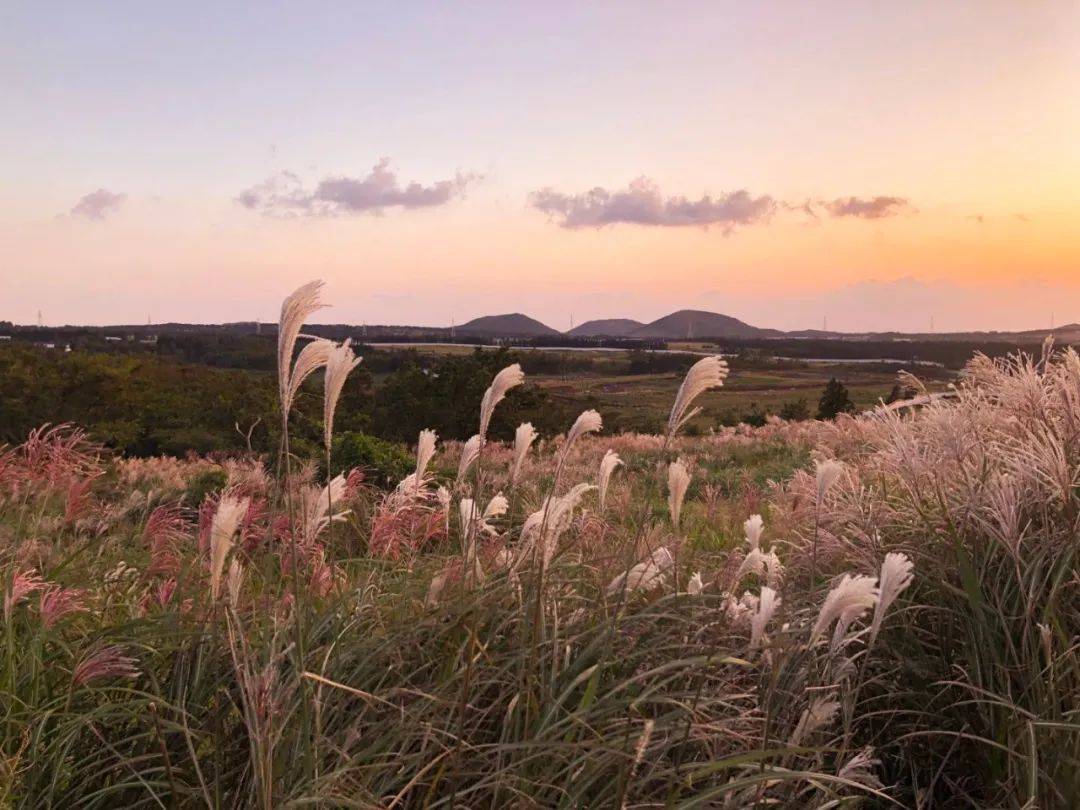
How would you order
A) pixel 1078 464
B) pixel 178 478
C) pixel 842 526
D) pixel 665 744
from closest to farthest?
1. pixel 665 744
2. pixel 1078 464
3. pixel 842 526
4. pixel 178 478

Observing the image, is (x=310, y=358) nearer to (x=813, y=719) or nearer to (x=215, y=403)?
(x=813, y=719)

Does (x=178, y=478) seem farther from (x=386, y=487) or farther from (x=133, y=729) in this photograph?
(x=133, y=729)

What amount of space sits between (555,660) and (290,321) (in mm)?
1409

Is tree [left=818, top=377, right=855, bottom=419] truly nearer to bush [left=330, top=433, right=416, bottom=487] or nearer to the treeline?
the treeline

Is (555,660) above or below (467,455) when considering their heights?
below

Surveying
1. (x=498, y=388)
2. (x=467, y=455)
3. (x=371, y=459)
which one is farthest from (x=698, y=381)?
(x=371, y=459)

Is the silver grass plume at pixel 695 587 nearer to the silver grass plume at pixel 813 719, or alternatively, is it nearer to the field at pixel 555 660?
the field at pixel 555 660

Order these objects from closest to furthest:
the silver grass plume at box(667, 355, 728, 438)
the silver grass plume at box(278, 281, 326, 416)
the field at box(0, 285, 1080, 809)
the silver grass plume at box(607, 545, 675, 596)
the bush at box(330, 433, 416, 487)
A: the silver grass plume at box(278, 281, 326, 416) → the field at box(0, 285, 1080, 809) → the silver grass plume at box(667, 355, 728, 438) → the silver grass plume at box(607, 545, 675, 596) → the bush at box(330, 433, 416, 487)

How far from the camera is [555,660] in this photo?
2.86m

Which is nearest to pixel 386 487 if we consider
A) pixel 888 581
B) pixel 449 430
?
pixel 888 581

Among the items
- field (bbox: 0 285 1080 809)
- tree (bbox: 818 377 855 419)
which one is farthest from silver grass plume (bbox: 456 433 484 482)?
tree (bbox: 818 377 855 419)

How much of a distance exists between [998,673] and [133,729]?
339cm

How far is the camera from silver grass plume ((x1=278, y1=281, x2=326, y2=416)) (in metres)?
2.10

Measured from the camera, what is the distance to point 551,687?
283cm
